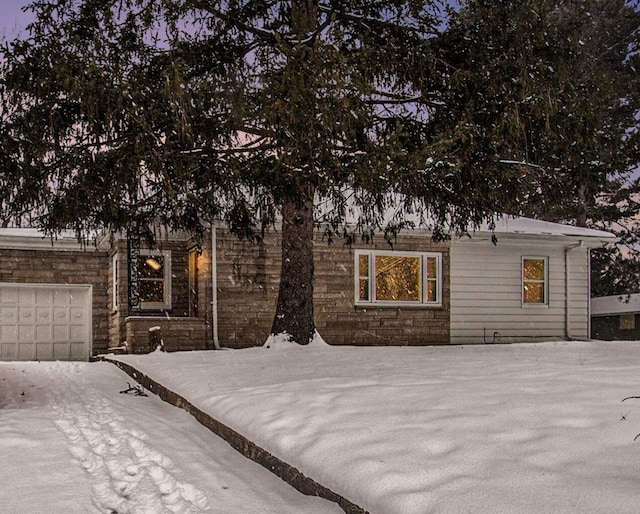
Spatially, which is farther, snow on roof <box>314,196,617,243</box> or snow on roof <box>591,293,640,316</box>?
snow on roof <box>591,293,640,316</box>

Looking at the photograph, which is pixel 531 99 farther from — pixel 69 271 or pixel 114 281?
pixel 69 271

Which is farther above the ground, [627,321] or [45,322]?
[45,322]

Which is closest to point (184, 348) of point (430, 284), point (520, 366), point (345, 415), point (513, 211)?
point (430, 284)

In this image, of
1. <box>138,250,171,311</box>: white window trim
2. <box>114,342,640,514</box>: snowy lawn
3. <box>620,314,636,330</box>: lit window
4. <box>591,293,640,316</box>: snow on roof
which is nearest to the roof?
<box>138,250,171,311</box>: white window trim

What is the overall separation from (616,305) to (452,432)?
20712 mm

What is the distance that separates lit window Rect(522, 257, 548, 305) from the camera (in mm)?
18047

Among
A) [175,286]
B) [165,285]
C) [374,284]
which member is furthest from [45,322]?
[374,284]

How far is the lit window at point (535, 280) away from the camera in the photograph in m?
18.0

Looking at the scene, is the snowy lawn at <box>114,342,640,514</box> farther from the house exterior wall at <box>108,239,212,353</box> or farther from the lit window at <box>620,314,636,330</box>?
the lit window at <box>620,314,636,330</box>

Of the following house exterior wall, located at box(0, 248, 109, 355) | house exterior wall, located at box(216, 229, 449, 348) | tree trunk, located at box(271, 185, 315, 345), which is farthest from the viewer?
house exterior wall, located at box(0, 248, 109, 355)

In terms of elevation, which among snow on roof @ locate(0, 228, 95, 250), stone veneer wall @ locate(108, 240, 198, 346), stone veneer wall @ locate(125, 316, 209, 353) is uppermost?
snow on roof @ locate(0, 228, 95, 250)

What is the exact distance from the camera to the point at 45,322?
17125 mm

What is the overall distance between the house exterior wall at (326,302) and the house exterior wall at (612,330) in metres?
9.26

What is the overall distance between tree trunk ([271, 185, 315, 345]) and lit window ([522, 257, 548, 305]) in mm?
7643
